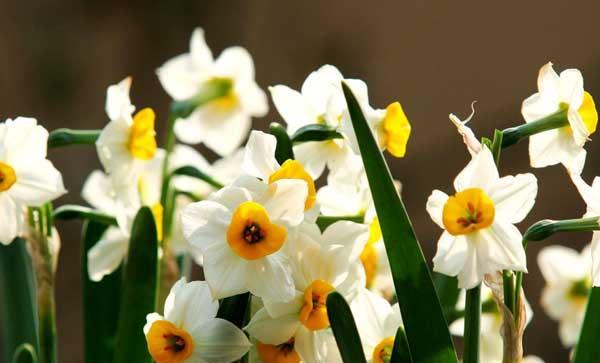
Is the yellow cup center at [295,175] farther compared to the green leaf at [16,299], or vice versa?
the green leaf at [16,299]

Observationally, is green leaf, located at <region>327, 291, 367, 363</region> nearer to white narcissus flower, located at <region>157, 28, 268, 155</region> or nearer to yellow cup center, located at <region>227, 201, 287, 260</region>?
yellow cup center, located at <region>227, 201, 287, 260</region>

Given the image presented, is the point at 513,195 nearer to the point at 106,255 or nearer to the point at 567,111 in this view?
the point at 567,111

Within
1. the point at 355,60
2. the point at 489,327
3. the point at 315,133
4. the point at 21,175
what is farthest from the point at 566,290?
the point at 355,60

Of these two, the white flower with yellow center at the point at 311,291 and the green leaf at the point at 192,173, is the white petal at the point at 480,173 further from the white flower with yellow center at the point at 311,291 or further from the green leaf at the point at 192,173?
the green leaf at the point at 192,173

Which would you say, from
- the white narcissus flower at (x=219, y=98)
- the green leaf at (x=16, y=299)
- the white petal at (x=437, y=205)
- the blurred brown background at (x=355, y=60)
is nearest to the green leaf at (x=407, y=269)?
the white petal at (x=437, y=205)

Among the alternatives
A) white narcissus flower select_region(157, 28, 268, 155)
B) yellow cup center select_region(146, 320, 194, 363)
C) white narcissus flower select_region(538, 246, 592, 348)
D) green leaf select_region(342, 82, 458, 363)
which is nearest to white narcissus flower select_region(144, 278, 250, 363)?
yellow cup center select_region(146, 320, 194, 363)

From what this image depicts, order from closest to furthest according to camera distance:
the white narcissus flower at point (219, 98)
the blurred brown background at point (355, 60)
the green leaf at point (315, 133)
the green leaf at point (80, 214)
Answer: the green leaf at point (315, 133)
the green leaf at point (80, 214)
the white narcissus flower at point (219, 98)
the blurred brown background at point (355, 60)
